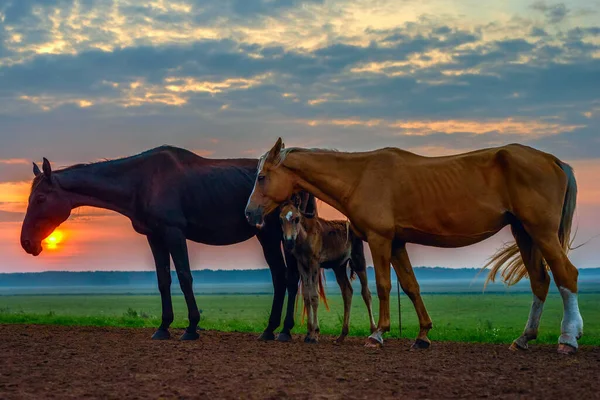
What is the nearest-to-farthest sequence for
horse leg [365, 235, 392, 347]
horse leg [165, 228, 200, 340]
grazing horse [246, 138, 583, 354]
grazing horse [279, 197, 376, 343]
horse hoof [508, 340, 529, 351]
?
1. grazing horse [246, 138, 583, 354]
2. horse leg [365, 235, 392, 347]
3. horse hoof [508, 340, 529, 351]
4. grazing horse [279, 197, 376, 343]
5. horse leg [165, 228, 200, 340]

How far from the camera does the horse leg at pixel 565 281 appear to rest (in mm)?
10852

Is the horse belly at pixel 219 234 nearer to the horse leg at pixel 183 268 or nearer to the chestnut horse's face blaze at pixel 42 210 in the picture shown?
the horse leg at pixel 183 268

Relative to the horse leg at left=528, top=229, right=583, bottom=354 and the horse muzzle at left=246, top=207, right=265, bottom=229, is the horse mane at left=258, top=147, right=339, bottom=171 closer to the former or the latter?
the horse muzzle at left=246, top=207, right=265, bottom=229

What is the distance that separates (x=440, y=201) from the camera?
453 inches

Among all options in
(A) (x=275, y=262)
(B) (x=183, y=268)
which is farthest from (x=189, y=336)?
(A) (x=275, y=262)

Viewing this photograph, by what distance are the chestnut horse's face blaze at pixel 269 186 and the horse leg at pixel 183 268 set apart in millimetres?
1664

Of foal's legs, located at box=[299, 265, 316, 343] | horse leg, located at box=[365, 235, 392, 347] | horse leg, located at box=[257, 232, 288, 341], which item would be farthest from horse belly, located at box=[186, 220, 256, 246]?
horse leg, located at box=[365, 235, 392, 347]

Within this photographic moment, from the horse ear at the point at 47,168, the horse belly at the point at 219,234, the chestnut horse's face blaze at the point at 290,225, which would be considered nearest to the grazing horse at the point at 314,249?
the chestnut horse's face blaze at the point at 290,225

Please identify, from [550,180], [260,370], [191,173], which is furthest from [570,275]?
[191,173]

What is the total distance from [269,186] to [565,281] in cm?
453

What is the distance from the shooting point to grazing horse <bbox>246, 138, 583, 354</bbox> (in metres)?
11.0

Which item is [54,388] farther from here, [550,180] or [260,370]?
[550,180]

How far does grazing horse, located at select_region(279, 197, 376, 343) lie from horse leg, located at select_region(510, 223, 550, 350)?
266 centimetres

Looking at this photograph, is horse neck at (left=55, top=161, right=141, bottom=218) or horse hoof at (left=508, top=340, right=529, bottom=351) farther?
horse neck at (left=55, top=161, right=141, bottom=218)
